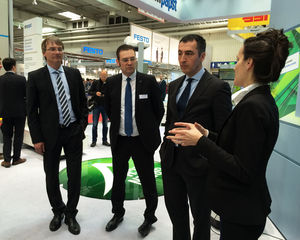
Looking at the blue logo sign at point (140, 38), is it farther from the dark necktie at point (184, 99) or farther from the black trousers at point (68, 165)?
the dark necktie at point (184, 99)

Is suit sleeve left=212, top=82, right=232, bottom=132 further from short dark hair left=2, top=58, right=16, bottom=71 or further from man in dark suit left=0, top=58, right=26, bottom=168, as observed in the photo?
short dark hair left=2, top=58, right=16, bottom=71

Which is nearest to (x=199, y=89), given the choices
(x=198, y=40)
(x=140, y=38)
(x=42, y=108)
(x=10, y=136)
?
(x=198, y=40)

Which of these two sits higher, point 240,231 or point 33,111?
point 33,111

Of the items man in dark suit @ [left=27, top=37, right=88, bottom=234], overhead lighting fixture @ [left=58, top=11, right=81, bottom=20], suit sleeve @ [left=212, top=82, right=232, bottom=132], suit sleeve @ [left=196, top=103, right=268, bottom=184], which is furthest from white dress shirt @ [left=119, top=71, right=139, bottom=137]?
overhead lighting fixture @ [left=58, top=11, right=81, bottom=20]

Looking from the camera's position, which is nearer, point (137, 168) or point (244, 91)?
point (244, 91)

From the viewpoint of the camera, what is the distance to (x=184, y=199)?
70.3 inches

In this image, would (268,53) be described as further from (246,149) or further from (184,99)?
(184,99)

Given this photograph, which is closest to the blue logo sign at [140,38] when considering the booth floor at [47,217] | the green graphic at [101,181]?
the green graphic at [101,181]

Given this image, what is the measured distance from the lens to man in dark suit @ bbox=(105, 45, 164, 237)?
230 cm

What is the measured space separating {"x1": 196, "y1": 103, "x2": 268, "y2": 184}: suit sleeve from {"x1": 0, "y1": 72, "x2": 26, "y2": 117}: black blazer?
4109 mm

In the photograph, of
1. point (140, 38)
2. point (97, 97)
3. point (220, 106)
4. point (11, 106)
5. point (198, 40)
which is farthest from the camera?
point (140, 38)

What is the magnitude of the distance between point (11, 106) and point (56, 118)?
2428 mm

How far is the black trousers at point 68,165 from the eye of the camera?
7.83 feet

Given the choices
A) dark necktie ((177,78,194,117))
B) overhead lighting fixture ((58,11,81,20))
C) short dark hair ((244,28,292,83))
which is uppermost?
overhead lighting fixture ((58,11,81,20))
